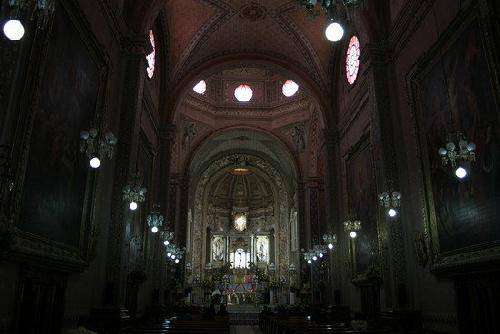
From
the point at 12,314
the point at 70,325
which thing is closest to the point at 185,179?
the point at 70,325

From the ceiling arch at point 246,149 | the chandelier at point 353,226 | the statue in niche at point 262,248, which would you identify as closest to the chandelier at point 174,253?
the ceiling arch at point 246,149

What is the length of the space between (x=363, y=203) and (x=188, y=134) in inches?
601

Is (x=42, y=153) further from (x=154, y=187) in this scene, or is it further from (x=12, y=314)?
(x=154, y=187)

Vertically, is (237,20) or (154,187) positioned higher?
→ (237,20)

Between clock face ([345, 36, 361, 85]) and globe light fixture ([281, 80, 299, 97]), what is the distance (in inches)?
406

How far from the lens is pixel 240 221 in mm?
41719

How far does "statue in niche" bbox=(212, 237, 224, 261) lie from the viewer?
40.9m

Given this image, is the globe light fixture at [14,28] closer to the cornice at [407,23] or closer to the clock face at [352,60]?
→ the cornice at [407,23]

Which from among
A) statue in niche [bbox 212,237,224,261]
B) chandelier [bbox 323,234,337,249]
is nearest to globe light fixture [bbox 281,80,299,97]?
chandelier [bbox 323,234,337,249]

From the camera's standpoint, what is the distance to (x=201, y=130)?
27766 mm

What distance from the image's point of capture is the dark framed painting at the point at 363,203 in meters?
13.5

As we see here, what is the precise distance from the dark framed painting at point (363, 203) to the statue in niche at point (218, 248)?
26.6 m

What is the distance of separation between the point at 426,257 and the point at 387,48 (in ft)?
20.4

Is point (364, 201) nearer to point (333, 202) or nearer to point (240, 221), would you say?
point (333, 202)
